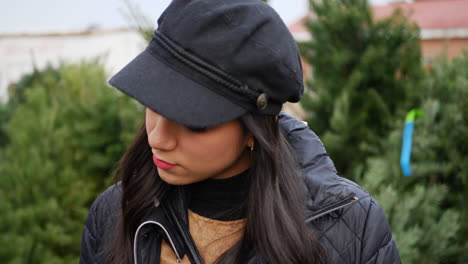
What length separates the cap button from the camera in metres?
1.12

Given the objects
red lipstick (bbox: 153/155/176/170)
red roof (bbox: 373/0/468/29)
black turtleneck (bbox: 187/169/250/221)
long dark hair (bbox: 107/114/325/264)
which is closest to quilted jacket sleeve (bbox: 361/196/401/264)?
long dark hair (bbox: 107/114/325/264)

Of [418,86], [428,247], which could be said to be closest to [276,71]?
[428,247]

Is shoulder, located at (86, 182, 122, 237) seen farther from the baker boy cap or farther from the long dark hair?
the baker boy cap

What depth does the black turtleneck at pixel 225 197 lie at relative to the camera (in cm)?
135

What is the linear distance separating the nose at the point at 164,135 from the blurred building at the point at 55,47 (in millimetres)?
11860

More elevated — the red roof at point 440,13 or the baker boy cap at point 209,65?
the baker boy cap at point 209,65

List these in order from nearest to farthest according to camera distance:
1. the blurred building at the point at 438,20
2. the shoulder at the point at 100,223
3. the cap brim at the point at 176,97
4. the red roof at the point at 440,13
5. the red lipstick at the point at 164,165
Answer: the cap brim at the point at 176,97 < the red lipstick at the point at 164,165 < the shoulder at the point at 100,223 < the blurred building at the point at 438,20 < the red roof at the point at 440,13

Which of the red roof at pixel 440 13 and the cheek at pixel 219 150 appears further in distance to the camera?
the red roof at pixel 440 13

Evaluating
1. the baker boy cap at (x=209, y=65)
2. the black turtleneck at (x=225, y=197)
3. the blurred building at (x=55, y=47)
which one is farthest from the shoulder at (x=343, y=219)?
the blurred building at (x=55, y=47)

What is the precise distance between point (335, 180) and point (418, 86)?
1.85m

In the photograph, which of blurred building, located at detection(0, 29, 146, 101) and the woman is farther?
blurred building, located at detection(0, 29, 146, 101)

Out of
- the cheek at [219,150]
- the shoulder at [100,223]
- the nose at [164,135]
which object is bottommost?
the shoulder at [100,223]

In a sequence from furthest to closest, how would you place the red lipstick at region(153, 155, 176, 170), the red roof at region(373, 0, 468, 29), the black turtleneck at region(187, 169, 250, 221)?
1. the red roof at region(373, 0, 468, 29)
2. the black turtleneck at region(187, 169, 250, 221)
3. the red lipstick at region(153, 155, 176, 170)

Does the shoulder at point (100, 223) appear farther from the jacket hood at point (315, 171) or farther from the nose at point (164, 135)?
the jacket hood at point (315, 171)
